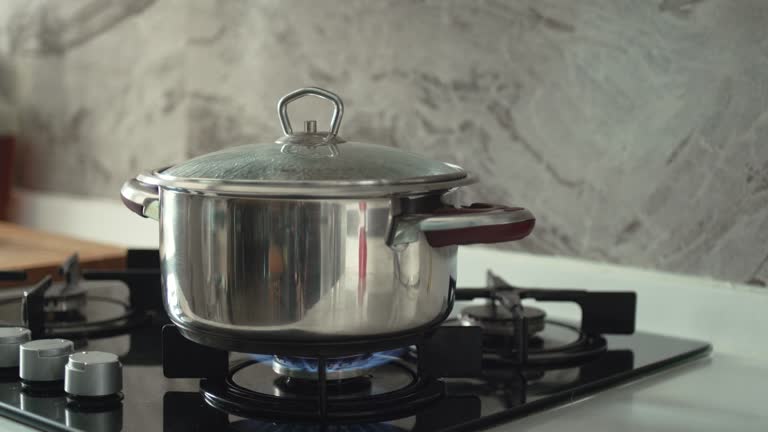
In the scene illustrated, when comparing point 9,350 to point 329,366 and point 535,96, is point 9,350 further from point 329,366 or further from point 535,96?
point 535,96

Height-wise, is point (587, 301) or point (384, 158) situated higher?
point (384, 158)

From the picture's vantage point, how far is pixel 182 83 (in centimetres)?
166

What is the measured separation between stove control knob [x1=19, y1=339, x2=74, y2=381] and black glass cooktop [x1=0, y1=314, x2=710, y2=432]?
0.02 meters

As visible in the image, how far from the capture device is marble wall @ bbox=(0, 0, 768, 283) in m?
1.01

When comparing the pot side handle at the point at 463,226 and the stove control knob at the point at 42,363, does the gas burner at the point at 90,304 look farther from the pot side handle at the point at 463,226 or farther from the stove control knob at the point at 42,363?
the pot side handle at the point at 463,226

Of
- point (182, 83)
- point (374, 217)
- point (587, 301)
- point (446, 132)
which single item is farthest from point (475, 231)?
point (182, 83)

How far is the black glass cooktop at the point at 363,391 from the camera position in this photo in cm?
71

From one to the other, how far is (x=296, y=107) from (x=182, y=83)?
0.32 metres

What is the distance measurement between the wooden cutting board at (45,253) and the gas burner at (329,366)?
0.62 meters

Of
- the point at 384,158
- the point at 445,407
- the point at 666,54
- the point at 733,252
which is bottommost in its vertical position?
the point at 445,407

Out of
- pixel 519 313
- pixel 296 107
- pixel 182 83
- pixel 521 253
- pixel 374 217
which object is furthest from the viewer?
pixel 182 83

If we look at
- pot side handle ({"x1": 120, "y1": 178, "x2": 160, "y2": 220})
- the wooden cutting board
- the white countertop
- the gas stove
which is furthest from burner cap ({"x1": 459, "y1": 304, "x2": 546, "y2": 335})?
the wooden cutting board

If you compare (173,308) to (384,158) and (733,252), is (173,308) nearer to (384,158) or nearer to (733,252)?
(384,158)

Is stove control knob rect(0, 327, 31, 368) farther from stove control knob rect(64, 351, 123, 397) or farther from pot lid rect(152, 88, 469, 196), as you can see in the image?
pot lid rect(152, 88, 469, 196)
